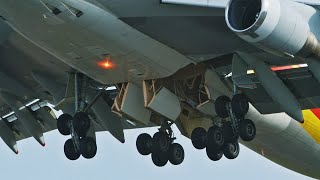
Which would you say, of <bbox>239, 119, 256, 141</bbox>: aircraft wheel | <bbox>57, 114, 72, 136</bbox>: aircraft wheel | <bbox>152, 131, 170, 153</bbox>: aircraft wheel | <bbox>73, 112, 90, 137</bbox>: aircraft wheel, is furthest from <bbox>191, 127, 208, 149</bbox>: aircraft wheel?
<bbox>57, 114, 72, 136</bbox>: aircraft wheel

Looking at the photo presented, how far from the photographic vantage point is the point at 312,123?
40.0 meters

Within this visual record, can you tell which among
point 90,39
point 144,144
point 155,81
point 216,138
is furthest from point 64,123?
point 90,39

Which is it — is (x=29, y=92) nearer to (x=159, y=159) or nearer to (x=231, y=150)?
(x=159, y=159)

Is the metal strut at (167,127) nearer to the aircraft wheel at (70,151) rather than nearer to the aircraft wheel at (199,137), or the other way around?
the aircraft wheel at (199,137)

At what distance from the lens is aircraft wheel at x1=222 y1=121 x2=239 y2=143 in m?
35.9

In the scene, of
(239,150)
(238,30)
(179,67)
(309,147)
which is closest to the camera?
(238,30)

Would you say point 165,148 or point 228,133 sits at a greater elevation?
point 228,133

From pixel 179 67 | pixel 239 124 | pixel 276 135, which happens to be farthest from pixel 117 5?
pixel 276 135

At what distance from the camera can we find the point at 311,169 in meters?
41.4

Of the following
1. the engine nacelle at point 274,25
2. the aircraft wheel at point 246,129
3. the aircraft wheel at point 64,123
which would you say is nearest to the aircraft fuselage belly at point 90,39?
the aircraft wheel at point 246,129

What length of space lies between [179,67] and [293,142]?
677cm

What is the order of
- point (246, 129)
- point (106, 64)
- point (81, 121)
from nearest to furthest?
point (106, 64)
point (246, 129)
point (81, 121)

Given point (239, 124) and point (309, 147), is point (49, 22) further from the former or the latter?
point (309, 147)

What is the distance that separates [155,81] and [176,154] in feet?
11.1
